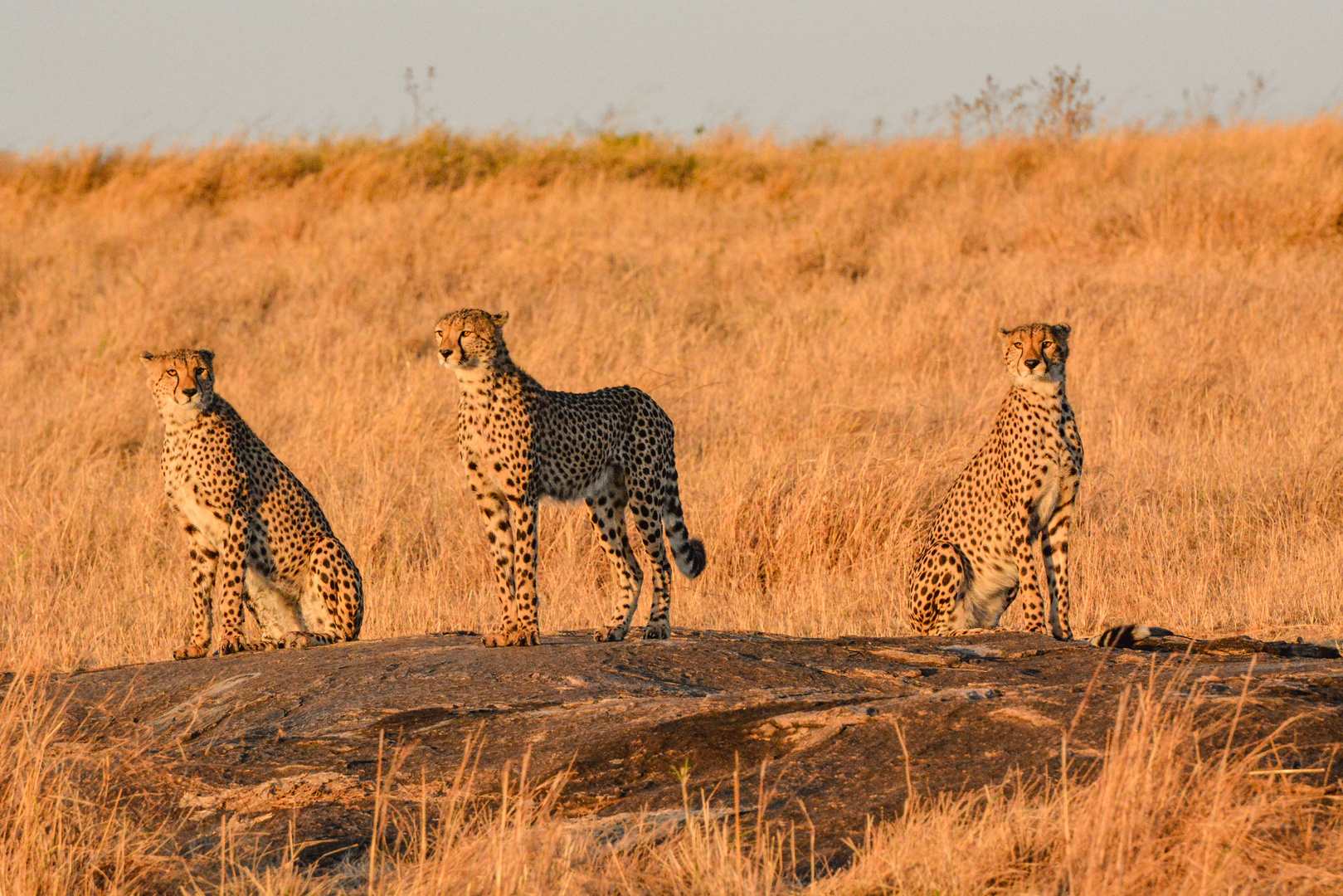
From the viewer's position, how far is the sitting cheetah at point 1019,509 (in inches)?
216

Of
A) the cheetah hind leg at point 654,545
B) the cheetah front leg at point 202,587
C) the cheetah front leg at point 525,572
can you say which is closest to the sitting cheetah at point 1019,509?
the cheetah hind leg at point 654,545

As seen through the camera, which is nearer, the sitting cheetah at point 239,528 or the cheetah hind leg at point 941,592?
the sitting cheetah at point 239,528

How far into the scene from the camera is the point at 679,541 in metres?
5.54

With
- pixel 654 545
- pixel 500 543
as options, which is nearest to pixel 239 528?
pixel 500 543

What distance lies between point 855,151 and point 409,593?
12.1m

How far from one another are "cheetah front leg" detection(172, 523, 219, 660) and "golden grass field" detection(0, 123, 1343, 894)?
1.64 feet

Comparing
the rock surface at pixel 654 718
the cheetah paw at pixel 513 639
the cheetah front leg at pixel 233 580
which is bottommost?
the rock surface at pixel 654 718

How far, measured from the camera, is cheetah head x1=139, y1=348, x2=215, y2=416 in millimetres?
5324

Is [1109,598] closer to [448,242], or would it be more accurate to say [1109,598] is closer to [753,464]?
[753,464]

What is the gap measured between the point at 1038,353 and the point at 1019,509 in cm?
57

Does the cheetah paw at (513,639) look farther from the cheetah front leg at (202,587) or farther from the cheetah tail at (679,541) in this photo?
the cheetah front leg at (202,587)

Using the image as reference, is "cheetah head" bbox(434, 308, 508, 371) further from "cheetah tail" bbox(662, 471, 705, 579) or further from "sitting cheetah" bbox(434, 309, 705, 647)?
"cheetah tail" bbox(662, 471, 705, 579)

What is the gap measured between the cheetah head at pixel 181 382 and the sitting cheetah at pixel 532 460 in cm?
100

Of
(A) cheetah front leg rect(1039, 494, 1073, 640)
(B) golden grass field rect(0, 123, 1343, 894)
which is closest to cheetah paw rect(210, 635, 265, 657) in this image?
(B) golden grass field rect(0, 123, 1343, 894)
